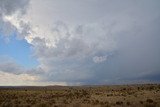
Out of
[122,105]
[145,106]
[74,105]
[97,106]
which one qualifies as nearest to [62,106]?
[74,105]

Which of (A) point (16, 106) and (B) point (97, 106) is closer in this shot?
(B) point (97, 106)

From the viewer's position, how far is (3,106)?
45.7 m

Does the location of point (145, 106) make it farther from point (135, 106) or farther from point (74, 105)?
point (74, 105)

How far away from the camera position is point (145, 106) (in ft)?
129

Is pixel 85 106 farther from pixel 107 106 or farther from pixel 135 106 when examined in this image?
pixel 135 106

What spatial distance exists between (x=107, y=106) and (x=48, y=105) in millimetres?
9128

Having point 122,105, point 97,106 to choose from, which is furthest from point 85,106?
point 122,105

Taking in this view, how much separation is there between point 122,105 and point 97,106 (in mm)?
3484

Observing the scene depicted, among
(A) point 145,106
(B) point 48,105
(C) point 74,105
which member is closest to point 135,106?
(A) point 145,106

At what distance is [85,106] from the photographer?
42562mm

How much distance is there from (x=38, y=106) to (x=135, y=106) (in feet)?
46.5

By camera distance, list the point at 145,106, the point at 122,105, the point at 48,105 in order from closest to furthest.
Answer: the point at 145,106, the point at 122,105, the point at 48,105

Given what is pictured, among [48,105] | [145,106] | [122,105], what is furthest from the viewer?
[48,105]

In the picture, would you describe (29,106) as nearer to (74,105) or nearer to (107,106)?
(74,105)
